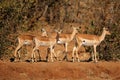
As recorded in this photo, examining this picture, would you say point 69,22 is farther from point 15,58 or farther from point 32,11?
point 15,58

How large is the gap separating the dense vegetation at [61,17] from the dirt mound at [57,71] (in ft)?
11.7

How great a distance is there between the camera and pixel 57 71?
65.6 feet

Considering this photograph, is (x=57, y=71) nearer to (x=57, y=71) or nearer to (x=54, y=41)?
(x=57, y=71)

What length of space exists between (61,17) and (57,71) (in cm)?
1554

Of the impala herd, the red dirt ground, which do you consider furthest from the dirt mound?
the impala herd

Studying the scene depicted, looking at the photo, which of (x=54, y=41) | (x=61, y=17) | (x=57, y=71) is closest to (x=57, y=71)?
(x=57, y=71)

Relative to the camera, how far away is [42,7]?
34688 millimetres

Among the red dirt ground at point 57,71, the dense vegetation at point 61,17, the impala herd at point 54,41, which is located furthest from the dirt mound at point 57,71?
the dense vegetation at point 61,17

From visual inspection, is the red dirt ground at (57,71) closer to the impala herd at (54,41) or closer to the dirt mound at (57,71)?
the dirt mound at (57,71)

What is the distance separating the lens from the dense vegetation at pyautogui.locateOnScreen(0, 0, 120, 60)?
2422 cm

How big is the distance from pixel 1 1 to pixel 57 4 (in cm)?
1134

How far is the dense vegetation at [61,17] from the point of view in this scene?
79.5ft

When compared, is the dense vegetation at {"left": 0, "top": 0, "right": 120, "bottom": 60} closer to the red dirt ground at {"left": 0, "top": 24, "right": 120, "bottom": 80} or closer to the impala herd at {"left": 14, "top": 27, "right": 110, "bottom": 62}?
the impala herd at {"left": 14, "top": 27, "right": 110, "bottom": 62}

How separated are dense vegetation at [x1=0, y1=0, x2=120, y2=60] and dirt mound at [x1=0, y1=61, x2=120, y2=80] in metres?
3.58
